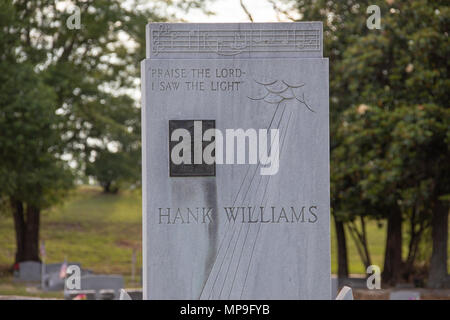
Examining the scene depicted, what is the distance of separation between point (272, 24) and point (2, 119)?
1798 cm

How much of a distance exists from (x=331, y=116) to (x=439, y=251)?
5.95m

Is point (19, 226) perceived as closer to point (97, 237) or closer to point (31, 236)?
point (31, 236)

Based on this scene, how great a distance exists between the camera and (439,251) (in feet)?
77.3

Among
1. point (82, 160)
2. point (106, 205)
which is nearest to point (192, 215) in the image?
point (82, 160)

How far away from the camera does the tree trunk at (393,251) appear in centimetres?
2702

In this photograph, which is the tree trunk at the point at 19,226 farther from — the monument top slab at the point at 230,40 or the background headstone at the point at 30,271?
the monument top slab at the point at 230,40

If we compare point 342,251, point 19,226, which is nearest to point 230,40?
point 342,251

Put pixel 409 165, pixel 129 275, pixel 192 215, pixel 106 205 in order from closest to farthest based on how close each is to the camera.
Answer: pixel 192 215, pixel 409 165, pixel 129 275, pixel 106 205

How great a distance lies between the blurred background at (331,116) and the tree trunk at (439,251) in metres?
0.03

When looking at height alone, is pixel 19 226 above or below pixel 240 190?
below

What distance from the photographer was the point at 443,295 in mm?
21828

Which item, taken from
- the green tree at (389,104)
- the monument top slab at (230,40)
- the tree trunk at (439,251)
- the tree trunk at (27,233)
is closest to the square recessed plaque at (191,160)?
the monument top slab at (230,40)

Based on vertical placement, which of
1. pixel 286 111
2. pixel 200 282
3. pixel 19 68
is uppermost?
pixel 19 68

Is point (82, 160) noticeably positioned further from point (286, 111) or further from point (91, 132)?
point (286, 111)
